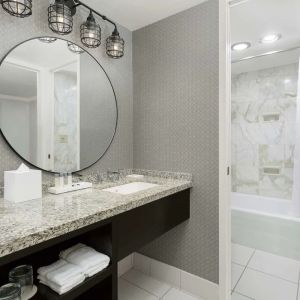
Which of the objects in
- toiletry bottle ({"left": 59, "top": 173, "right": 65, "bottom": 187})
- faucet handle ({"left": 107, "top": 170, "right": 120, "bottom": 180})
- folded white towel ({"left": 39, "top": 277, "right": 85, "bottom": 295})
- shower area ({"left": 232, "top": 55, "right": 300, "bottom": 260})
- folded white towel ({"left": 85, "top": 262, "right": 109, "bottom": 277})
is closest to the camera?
folded white towel ({"left": 39, "top": 277, "right": 85, "bottom": 295})

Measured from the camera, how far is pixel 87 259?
1.05 metres

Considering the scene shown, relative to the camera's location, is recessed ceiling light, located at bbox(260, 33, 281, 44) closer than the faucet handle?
No

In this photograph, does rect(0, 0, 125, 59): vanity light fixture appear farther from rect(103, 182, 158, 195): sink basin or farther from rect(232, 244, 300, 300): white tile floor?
rect(232, 244, 300, 300): white tile floor

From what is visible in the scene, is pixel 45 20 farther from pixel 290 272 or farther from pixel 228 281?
pixel 290 272

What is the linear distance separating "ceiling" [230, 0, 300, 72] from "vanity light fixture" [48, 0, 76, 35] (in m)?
1.20

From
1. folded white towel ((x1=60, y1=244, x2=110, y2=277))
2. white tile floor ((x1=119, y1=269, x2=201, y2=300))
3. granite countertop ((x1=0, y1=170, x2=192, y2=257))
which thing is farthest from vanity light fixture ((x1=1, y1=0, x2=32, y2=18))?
white tile floor ((x1=119, y1=269, x2=201, y2=300))

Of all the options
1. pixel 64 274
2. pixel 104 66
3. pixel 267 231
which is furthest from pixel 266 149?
pixel 64 274

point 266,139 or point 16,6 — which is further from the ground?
point 16,6

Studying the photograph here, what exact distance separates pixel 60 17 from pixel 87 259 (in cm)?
139

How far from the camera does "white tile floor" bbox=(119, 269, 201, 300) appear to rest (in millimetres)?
1766

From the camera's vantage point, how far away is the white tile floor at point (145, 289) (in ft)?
5.79

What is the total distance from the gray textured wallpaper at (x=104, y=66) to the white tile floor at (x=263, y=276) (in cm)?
140

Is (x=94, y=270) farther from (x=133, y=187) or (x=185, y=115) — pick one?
(x=185, y=115)

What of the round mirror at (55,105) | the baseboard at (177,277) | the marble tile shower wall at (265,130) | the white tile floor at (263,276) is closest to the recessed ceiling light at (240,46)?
the marble tile shower wall at (265,130)
